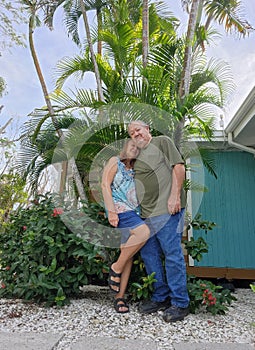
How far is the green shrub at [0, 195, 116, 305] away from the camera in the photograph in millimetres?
2422

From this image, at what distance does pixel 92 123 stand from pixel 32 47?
2.23 m

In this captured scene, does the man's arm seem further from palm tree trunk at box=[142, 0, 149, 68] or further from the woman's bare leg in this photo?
palm tree trunk at box=[142, 0, 149, 68]

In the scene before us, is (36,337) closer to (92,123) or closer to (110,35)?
(92,123)

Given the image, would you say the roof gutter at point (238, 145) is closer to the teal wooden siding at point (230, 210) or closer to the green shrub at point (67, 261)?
the teal wooden siding at point (230, 210)

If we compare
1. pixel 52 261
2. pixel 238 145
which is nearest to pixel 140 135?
pixel 52 261

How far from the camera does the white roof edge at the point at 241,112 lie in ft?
11.2

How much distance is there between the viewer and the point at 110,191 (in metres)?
2.32

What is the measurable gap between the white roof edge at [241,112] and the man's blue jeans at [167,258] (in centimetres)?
194

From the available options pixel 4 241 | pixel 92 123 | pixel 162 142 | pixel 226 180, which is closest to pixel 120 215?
pixel 162 142

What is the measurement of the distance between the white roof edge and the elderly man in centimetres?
171

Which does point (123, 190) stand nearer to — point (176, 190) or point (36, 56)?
point (176, 190)

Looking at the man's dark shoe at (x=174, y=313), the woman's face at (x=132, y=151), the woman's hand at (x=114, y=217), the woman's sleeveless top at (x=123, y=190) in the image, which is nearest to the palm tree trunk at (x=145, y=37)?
the woman's face at (x=132, y=151)

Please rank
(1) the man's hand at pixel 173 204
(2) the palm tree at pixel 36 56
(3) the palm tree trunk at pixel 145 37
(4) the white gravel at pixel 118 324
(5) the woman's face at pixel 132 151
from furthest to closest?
1. (3) the palm tree trunk at pixel 145 37
2. (2) the palm tree at pixel 36 56
3. (5) the woman's face at pixel 132 151
4. (1) the man's hand at pixel 173 204
5. (4) the white gravel at pixel 118 324

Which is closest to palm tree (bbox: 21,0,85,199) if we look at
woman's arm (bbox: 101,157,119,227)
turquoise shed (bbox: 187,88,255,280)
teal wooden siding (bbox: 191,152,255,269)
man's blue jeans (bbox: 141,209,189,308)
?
woman's arm (bbox: 101,157,119,227)
